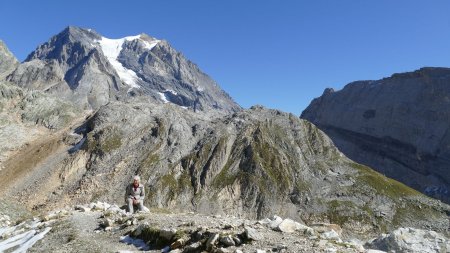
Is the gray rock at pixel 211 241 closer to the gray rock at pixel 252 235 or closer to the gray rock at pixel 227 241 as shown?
the gray rock at pixel 227 241

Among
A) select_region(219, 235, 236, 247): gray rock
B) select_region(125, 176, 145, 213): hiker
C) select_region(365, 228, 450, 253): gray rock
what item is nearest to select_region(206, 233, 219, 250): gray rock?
select_region(219, 235, 236, 247): gray rock

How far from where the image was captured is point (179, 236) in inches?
706

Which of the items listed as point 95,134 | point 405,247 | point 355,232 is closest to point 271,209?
point 355,232

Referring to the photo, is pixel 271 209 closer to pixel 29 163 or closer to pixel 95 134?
pixel 95 134

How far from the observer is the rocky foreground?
1593cm

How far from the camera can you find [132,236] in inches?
799

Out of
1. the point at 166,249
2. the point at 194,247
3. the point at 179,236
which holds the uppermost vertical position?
the point at 179,236

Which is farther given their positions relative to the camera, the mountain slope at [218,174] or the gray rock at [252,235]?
the mountain slope at [218,174]

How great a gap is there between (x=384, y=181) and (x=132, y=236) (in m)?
132

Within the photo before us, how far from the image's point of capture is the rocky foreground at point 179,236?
627 inches

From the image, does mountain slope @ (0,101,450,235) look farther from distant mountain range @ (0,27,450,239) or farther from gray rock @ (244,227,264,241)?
gray rock @ (244,227,264,241)

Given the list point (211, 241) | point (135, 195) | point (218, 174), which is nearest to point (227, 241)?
point (211, 241)

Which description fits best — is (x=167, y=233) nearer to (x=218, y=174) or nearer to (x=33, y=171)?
(x=33, y=171)

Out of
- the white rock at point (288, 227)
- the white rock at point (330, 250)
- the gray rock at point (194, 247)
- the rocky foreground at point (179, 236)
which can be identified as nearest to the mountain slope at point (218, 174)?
the rocky foreground at point (179, 236)
